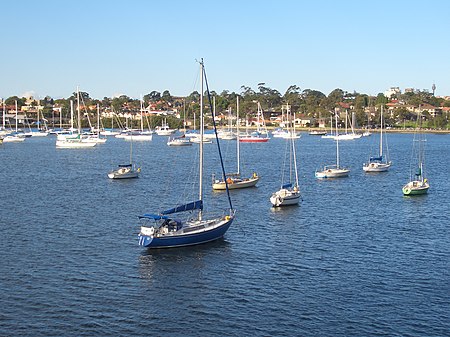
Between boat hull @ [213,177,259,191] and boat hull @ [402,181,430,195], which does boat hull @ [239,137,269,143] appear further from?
boat hull @ [402,181,430,195]

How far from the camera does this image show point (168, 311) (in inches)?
1002

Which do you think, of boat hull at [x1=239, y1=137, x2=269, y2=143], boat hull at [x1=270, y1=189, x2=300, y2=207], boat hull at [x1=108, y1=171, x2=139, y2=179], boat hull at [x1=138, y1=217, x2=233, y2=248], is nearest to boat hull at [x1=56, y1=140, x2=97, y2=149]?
boat hull at [x1=239, y1=137, x2=269, y2=143]

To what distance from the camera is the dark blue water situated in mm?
24219

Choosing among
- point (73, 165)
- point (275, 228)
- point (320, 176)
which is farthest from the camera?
point (73, 165)

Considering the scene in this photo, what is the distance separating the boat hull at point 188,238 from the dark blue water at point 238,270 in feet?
1.79

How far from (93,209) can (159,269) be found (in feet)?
61.1

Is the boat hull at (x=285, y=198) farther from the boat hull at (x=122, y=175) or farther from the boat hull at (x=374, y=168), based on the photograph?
the boat hull at (x=374, y=168)

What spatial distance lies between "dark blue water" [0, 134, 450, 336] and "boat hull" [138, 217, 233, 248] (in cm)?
55

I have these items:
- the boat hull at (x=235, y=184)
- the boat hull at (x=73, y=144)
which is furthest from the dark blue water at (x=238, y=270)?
the boat hull at (x=73, y=144)

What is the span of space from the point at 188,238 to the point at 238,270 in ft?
14.9

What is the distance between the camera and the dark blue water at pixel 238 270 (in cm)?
2422

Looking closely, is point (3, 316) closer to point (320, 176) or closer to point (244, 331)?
point (244, 331)

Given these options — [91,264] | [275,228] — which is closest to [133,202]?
[275,228]

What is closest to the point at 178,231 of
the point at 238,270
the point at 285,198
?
the point at 238,270
